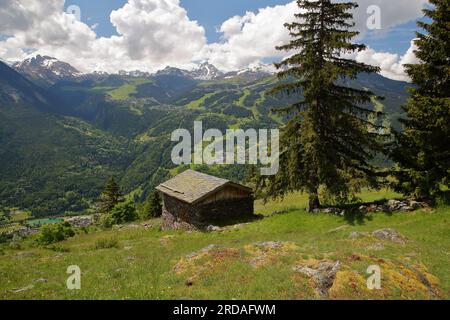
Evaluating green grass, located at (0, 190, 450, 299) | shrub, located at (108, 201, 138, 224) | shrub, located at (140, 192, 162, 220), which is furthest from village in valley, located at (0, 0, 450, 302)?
shrub, located at (140, 192, 162, 220)

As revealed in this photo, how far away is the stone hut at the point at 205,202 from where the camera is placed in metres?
29.9

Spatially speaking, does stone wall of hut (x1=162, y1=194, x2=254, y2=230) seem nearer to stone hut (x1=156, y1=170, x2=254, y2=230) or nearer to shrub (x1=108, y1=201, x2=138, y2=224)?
stone hut (x1=156, y1=170, x2=254, y2=230)

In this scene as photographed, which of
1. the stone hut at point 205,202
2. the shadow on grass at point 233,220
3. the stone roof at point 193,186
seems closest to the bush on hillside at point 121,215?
the stone roof at point 193,186

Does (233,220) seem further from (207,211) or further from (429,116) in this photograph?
(429,116)

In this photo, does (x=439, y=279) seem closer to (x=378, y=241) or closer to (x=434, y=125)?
(x=378, y=241)

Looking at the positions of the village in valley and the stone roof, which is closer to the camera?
the village in valley

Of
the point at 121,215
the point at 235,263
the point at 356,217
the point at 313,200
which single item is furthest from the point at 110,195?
the point at 235,263

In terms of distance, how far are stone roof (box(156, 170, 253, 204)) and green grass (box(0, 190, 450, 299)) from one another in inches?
184

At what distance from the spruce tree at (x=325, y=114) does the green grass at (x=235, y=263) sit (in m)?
3.48

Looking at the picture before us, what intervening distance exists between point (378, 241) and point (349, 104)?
1083 cm

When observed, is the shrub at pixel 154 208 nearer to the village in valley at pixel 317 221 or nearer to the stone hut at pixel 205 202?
the stone hut at pixel 205 202

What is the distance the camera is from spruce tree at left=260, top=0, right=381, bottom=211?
23.6 meters

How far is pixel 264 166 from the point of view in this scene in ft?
91.9
